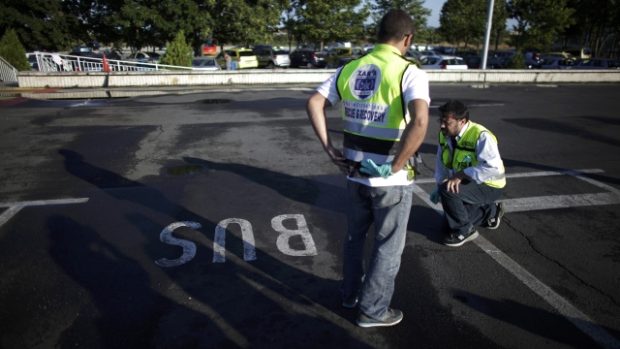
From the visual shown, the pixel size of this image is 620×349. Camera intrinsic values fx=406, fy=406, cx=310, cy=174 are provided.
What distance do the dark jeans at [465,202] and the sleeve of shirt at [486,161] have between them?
7.0 inches

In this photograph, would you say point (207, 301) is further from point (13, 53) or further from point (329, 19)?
point (329, 19)

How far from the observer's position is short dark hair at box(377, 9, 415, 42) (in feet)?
8.34

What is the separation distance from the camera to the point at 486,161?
4105 mm

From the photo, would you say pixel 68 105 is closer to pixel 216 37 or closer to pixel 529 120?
pixel 529 120

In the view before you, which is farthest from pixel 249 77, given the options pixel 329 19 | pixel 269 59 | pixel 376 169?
pixel 329 19

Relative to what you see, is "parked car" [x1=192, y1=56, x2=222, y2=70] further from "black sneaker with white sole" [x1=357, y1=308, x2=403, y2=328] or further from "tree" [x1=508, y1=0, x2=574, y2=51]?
"tree" [x1=508, y1=0, x2=574, y2=51]

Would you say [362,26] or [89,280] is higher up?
[362,26]

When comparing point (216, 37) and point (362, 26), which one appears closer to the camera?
point (216, 37)

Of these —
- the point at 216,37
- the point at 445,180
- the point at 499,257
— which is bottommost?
the point at 499,257

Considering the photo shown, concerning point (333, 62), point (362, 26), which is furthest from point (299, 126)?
point (362, 26)

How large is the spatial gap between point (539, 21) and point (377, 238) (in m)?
39.7

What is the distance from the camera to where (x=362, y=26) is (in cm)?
3925

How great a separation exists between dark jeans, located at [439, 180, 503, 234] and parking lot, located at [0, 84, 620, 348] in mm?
248

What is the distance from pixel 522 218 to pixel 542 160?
3.03 metres
